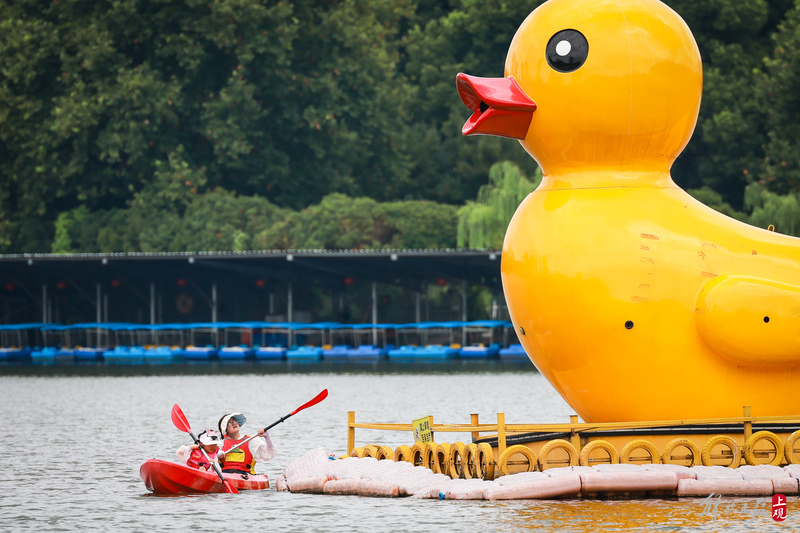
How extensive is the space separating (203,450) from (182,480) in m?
0.66

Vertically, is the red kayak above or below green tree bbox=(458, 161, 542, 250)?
below

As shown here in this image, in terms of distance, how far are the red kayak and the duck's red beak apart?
21.7 feet

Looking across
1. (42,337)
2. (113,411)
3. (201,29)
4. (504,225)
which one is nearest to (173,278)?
(42,337)

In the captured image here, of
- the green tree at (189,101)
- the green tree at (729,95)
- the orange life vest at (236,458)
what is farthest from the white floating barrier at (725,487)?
the green tree at (189,101)

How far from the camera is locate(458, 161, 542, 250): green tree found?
61781mm

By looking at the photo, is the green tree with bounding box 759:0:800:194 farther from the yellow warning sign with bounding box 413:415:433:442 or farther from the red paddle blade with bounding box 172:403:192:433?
A: the yellow warning sign with bounding box 413:415:433:442

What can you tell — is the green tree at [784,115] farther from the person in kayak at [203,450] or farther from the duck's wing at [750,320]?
the person in kayak at [203,450]

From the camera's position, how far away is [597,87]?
57.1ft

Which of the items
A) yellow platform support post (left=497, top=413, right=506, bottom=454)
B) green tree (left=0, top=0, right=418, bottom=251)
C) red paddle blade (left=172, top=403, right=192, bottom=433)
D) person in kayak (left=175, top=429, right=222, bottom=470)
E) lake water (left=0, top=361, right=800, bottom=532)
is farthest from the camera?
green tree (left=0, top=0, right=418, bottom=251)

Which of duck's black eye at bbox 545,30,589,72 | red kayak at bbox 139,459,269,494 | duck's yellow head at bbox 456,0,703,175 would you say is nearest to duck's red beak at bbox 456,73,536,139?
duck's yellow head at bbox 456,0,703,175

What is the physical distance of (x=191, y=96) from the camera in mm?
73875

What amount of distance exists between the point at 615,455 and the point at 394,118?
202ft

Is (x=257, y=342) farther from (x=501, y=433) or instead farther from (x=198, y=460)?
(x=501, y=433)

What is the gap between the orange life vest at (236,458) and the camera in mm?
20094
